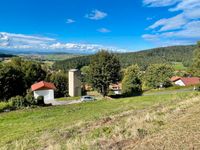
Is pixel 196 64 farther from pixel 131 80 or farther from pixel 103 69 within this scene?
pixel 131 80

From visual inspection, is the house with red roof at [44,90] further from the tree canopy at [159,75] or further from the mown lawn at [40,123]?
the tree canopy at [159,75]

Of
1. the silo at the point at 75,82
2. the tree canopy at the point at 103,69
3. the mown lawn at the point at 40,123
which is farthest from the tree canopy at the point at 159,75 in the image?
the mown lawn at the point at 40,123

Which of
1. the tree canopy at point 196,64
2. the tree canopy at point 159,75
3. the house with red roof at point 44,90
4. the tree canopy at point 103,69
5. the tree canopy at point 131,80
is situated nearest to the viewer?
the tree canopy at point 196,64

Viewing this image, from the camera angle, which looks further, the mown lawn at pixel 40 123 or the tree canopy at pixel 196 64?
the tree canopy at pixel 196 64

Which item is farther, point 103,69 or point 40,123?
point 103,69

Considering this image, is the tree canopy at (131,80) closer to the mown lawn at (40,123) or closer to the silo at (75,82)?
the silo at (75,82)

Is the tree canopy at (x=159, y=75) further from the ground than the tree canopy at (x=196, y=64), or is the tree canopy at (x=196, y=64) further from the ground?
the tree canopy at (x=196, y=64)

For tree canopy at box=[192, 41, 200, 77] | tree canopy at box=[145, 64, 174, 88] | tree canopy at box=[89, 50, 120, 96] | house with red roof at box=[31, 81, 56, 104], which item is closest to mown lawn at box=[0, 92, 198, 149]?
tree canopy at box=[192, 41, 200, 77]

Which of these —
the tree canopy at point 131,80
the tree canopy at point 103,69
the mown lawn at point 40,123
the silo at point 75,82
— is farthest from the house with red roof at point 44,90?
the mown lawn at point 40,123

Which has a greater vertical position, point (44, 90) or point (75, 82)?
point (75, 82)

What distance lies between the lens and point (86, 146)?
8.76 m

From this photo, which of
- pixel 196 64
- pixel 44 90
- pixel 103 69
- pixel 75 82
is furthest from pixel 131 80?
pixel 196 64

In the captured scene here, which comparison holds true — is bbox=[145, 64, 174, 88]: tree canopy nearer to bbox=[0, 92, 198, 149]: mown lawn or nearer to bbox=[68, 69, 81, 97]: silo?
bbox=[68, 69, 81, 97]: silo

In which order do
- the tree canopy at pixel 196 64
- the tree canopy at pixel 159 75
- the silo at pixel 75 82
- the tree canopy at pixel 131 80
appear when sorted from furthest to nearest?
the tree canopy at pixel 159 75
the tree canopy at pixel 131 80
the silo at pixel 75 82
the tree canopy at pixel 196 64
